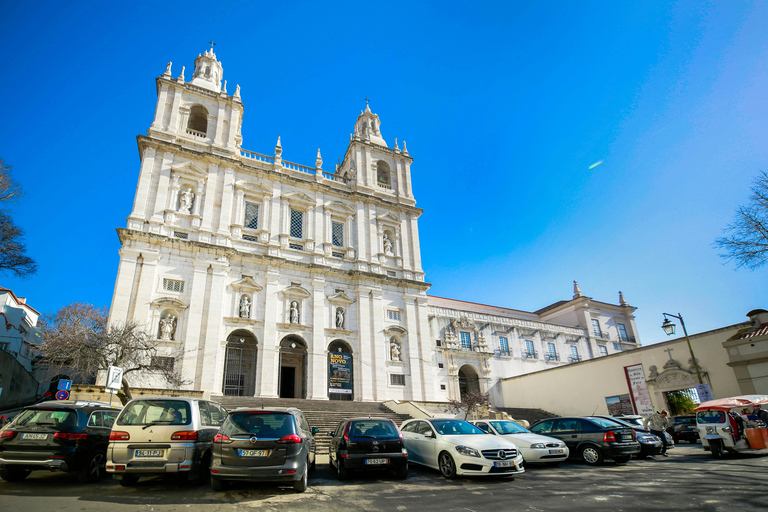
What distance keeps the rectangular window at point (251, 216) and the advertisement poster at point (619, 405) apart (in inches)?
966

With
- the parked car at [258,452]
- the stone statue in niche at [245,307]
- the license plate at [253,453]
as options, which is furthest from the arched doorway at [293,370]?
the license plate at [253,453]

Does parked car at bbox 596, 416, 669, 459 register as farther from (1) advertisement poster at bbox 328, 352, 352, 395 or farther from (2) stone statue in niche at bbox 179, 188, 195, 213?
(2) stone statue in niche at bbox 179, 188, 195, 213

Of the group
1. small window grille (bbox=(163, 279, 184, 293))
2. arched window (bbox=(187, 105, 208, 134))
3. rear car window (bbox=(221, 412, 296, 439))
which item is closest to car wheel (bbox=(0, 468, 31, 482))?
rear car window (bbox=(221, 412, 296, 439))

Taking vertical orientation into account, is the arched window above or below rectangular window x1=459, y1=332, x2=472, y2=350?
above

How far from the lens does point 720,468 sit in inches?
382

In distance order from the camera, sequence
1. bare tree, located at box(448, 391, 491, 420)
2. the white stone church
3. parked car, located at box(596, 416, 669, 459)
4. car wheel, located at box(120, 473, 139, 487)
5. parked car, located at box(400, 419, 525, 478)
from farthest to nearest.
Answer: bare tree, located at box(448, 391, 491, 420) → the white stone church → parked car, located at box(596, 416, 669, 459) → parked car, located at box(400, 419, 525, 478) → car wheel, located at box(120, 473, 139, 487)

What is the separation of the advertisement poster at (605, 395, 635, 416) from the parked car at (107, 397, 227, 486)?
2270 centimetres

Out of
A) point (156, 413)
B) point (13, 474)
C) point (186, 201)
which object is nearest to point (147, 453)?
point (156, 413)

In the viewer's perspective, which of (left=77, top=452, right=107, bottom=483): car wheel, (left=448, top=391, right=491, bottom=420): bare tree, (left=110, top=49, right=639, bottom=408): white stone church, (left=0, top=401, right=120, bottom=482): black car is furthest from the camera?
(left=448, top=391, right=491, bottom=420): bare tree

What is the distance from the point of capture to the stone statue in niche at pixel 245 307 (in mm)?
25266

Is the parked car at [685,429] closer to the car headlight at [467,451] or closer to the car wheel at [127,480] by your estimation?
the car headlight at [467,451]

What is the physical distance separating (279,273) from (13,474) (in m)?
19.3

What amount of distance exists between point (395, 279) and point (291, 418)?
2334 cm

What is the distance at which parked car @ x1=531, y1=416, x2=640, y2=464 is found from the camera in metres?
11.1
